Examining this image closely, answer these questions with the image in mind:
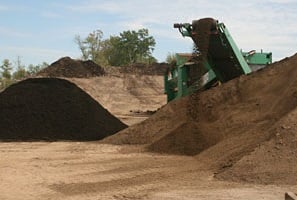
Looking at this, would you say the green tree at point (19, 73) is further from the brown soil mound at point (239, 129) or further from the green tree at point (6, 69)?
the brown soil mound at point (239, 129)

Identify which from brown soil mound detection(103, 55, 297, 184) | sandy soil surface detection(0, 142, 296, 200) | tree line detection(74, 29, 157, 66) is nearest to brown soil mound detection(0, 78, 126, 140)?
brown soil mound detection(103, 55, 297, 184)

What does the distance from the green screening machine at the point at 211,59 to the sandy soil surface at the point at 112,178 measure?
3.58 metres

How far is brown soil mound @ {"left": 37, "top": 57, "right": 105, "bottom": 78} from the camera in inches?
1572

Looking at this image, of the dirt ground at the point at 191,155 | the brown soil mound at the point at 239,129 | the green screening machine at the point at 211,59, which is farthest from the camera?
the green screening machine at the point at 211,59

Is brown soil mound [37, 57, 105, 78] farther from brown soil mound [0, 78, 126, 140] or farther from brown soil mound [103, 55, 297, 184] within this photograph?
brown soil mound [103, 55, 297, 184]

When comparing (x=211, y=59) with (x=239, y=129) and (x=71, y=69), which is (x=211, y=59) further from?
(x=71, y=69)

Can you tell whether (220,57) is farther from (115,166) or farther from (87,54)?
(87,54)

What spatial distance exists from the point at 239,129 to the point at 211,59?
12.2ft

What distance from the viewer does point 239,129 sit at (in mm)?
11438

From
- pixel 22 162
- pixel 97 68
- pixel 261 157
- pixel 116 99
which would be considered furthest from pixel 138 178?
pixel 97 68

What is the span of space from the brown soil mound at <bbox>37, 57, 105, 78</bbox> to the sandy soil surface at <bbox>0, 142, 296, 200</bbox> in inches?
1072

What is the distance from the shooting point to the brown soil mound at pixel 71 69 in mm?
39938

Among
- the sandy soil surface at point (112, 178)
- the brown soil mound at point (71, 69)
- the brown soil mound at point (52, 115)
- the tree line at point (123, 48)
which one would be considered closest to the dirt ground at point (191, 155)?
the sandy soil surface at point (112, 178)

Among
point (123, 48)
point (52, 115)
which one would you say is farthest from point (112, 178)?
point (123, 48)
